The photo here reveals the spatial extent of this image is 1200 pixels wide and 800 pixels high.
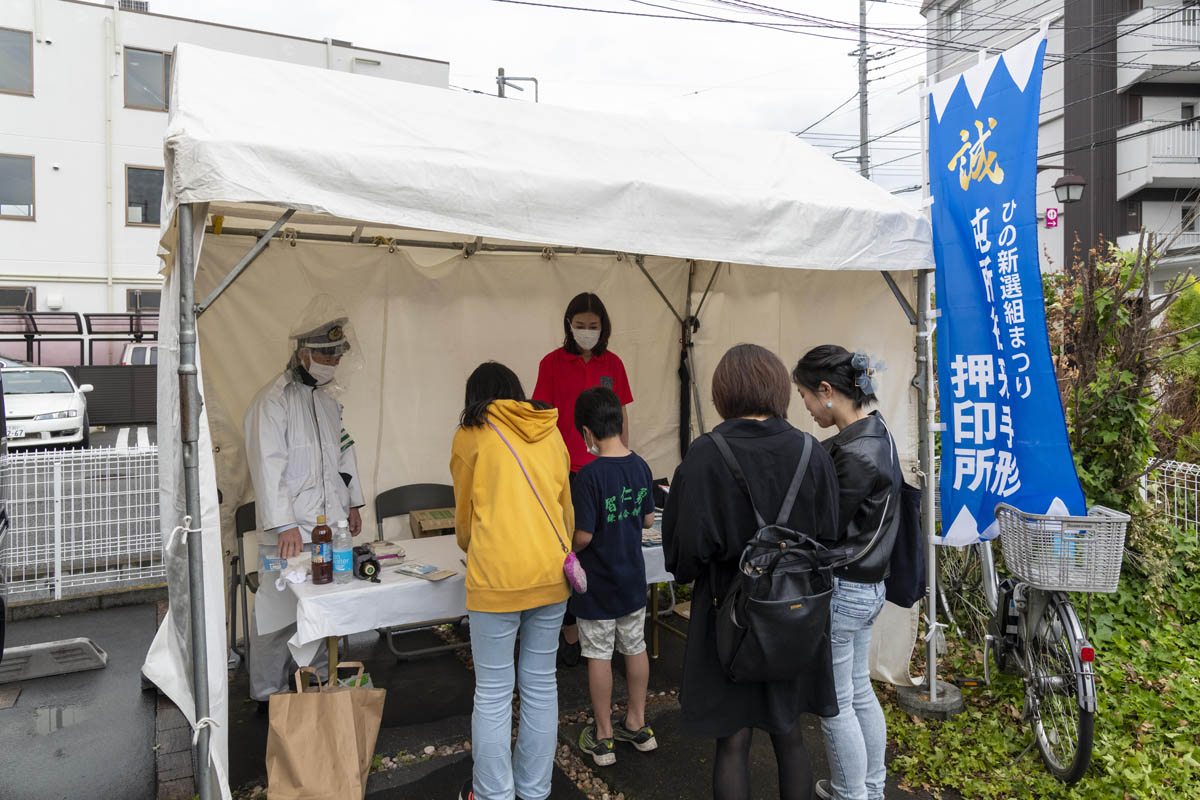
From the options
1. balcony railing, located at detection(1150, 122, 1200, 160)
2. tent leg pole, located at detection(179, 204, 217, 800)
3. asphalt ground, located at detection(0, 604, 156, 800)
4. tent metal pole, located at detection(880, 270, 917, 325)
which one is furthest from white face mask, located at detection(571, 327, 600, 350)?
balcony railing, located at detection(1150, 122, 1200, 160)

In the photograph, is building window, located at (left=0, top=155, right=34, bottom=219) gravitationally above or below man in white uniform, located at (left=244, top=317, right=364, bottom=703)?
above

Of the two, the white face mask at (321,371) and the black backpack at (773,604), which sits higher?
the white face mask at (321,371)

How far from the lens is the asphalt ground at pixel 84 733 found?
3062 millimetres

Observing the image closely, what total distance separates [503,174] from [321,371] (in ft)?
4.31

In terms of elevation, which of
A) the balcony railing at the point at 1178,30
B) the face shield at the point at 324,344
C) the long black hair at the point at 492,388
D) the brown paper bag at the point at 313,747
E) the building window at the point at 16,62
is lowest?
the brown paper bag at the point at 313,747

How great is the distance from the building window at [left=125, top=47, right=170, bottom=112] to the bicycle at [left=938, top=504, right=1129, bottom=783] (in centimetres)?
1888

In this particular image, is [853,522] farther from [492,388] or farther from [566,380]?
[566,380]

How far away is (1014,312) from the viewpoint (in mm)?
3195

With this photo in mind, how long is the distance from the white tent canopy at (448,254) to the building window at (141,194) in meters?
15.1

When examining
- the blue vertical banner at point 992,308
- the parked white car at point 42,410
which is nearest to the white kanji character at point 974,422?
the blue vertical banner at point 992,308

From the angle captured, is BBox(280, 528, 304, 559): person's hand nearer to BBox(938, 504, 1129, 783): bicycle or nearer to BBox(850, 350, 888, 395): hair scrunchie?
BBox(850, 350, 888, 395): hair scrunchie

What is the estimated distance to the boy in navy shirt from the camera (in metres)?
2.86

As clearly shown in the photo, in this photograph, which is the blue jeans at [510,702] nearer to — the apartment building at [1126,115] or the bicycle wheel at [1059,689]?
the bicycle wheel at [1059,689]

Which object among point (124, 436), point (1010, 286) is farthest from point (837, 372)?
point (124, 436)
